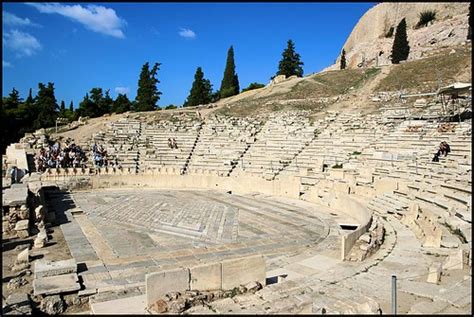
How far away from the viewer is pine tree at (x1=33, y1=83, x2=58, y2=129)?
42.4m

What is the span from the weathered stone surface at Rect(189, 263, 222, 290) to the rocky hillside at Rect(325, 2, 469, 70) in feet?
161

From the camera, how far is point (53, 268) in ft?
24.0

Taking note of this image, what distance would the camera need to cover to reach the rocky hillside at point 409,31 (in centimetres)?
5672

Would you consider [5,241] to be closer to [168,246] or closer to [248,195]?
[168,246]

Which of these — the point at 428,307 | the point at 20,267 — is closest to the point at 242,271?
the point at 428,307

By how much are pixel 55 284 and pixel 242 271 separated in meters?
3.21

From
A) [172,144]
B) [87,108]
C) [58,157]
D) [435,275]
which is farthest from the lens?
[87,108]

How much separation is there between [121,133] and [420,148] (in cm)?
1875

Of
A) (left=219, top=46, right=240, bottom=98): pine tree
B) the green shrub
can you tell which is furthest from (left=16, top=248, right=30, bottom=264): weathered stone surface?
the green shrub

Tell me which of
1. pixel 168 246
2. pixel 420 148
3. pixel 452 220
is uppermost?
pixel 420 148

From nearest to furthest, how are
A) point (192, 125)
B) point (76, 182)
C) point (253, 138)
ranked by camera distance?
1. point (76, 182)
2. point (253, 138)
3. point (192, 125)

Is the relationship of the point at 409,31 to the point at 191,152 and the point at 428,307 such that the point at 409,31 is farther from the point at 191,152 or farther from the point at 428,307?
the point at 428,307

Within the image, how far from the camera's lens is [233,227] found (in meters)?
12.1

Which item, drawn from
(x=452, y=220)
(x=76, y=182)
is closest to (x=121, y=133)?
(x=76, y=182)
